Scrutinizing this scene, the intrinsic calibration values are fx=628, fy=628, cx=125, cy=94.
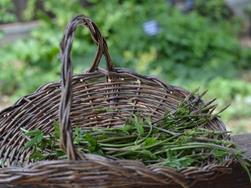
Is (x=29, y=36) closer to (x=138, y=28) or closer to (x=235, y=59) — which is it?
(x=138, y=28)

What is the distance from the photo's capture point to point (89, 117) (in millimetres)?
1584

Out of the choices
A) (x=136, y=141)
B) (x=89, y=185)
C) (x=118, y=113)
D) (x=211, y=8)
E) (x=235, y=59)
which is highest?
(x=211, y=8)

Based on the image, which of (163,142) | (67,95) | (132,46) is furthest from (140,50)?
(67,95)

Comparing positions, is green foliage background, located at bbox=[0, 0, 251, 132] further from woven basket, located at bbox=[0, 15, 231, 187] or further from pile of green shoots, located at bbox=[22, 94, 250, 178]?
pile of green shoots, located at bbox=[22, 94, 250, 178]

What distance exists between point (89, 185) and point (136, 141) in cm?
23

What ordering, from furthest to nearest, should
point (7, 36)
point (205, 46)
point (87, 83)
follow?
1. point (7, 36)
2. point (205, 46)
3. point (87, 83)

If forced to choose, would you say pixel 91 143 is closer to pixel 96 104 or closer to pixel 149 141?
pixel 149 141

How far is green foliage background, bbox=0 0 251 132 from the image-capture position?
474cm

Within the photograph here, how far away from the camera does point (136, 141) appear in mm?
1265

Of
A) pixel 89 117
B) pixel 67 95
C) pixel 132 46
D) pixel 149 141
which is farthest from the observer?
pixel 132 46

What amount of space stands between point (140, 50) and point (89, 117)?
370 centimetres

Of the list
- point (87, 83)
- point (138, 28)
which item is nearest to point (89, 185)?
point (87, 83)

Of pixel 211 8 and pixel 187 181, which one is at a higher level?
pixel 211 8

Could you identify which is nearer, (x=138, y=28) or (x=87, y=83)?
(x=87, y=83)
